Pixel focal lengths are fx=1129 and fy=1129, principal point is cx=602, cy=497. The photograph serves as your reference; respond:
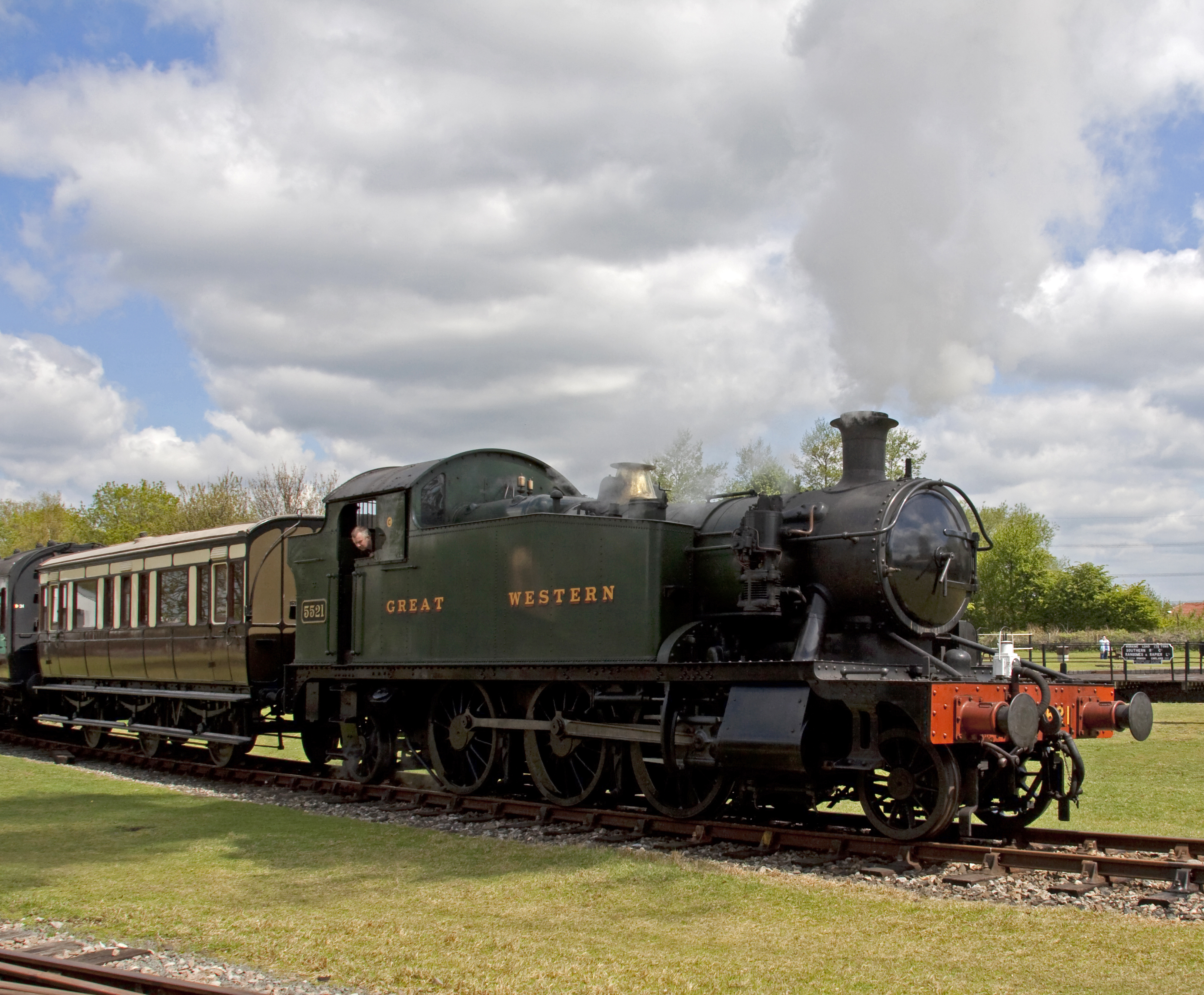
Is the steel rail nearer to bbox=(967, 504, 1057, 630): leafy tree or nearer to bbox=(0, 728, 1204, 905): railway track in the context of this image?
bbox=(0, 728, 1204, 905): railway track

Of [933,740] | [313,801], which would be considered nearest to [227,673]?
[313,801]

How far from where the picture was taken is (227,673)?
15.0 metres

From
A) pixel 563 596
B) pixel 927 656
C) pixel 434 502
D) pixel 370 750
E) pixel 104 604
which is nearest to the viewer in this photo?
pixel 927 656

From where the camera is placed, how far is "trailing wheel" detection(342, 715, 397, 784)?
1250cm

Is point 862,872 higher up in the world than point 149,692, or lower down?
lower down

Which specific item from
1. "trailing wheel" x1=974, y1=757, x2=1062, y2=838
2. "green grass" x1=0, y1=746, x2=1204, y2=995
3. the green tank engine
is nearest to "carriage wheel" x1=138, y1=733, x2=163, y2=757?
the green tank engine

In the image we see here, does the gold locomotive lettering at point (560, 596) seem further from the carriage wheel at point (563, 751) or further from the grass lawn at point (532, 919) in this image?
the grass lawn at point (532, 919)

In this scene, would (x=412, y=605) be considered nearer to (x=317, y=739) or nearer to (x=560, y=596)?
(x=560, y=596)

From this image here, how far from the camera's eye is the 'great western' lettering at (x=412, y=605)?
11477 millimetres

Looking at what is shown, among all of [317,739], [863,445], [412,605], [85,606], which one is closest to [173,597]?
[85,606]

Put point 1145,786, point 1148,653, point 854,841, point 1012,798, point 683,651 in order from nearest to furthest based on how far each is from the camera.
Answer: point 854,841 → point 1012,798 → point 683,651 → point 1145,786 → point 1148,653

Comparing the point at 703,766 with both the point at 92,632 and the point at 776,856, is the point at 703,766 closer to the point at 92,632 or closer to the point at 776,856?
the point at 776,856

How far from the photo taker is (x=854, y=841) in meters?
8.23

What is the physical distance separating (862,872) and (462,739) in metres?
5.01
